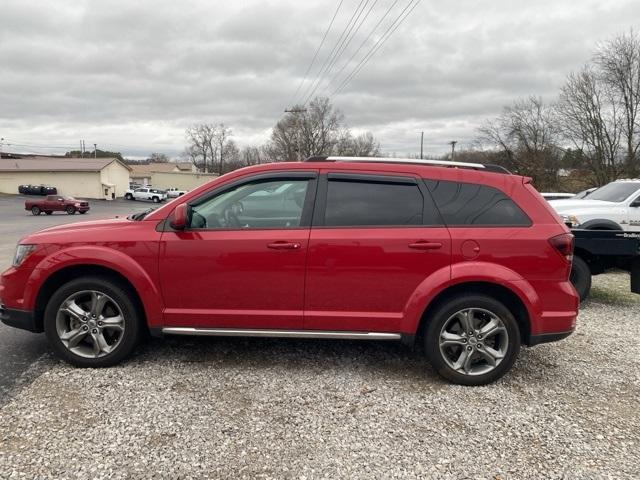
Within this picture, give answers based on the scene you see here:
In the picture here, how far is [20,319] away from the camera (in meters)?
3.65

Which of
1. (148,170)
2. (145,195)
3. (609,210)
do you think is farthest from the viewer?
(148,170)

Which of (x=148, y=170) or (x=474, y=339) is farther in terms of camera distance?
(x=148, y=170)

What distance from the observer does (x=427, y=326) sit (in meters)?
3.51

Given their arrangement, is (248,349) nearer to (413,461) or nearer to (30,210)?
(413,461)

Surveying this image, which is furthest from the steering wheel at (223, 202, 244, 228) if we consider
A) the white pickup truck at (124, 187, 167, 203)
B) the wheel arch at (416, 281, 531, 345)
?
the white pickup truck at (124, 187, 167, 203)

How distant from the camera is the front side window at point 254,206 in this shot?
3584 mm

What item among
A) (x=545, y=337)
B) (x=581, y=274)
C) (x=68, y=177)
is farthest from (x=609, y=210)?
(x=68, y=177)

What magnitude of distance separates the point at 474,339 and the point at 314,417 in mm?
1439

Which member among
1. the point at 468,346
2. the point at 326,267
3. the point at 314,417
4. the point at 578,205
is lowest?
the point at 314,417

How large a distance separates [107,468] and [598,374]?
3963 mm

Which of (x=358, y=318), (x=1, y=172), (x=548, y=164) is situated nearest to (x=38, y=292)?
(x=358, y=318)

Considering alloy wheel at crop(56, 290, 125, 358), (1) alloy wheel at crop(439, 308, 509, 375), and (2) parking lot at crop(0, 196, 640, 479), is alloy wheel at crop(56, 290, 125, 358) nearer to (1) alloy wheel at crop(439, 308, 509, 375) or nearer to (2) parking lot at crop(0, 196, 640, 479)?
(2) parking lot at crop(0, 196, 640, 479)

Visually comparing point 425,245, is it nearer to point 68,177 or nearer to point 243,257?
point 243,257

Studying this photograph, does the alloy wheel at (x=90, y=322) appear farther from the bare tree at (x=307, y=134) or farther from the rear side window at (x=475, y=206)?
the bare tree at (x=307, y=134)
